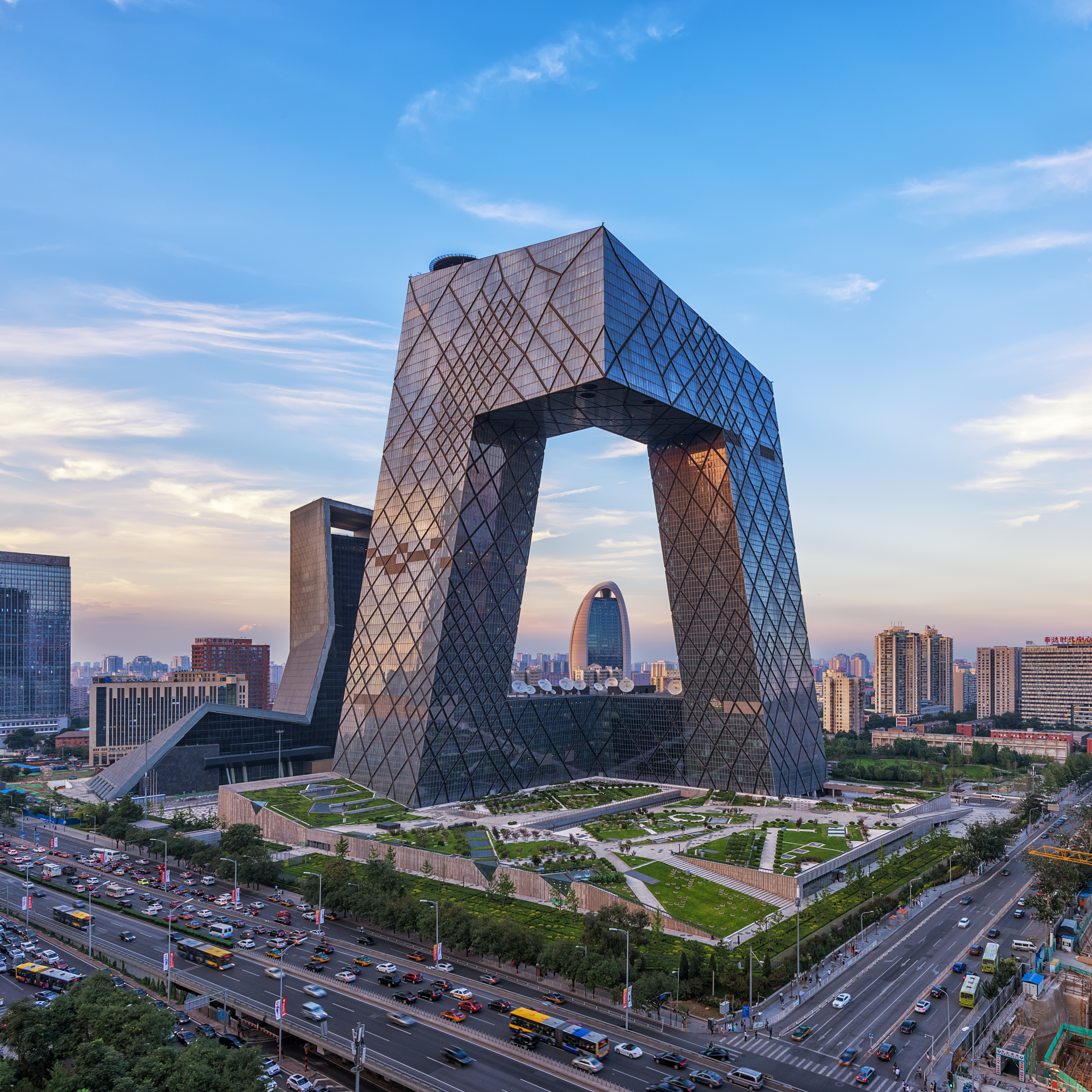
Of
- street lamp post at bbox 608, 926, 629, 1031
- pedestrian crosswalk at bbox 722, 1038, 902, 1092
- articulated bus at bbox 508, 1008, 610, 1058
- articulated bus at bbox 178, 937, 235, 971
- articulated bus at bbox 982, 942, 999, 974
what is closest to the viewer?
pedestrian crosswalk at bbox 722, 1038, 902, 1092

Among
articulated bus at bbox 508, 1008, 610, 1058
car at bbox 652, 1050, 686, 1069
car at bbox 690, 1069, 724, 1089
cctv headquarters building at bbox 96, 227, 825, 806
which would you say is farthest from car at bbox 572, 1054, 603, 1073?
cctv headquarters building at bbox 96, 227, 825, 806

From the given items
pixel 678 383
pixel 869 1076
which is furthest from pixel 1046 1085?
pixel 678 383

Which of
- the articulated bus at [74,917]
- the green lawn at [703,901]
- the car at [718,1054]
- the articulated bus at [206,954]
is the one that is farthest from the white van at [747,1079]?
the articulated bus at [74,917]

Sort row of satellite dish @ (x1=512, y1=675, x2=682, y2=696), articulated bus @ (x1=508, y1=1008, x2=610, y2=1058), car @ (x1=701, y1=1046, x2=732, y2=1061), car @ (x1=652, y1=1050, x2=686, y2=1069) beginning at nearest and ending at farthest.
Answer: car @ (x1=652, y1=1050, x2=686, y2=1069), articulated bus @ (x1=508, y1=1008, x2=610, y2=1058), car @ (x1=701, y1=1046, x2=732, y2=1061), row of satellite dish @ (x1=512, y1=675, x2=682, y2=696)

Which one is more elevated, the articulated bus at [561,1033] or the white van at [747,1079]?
the articulated bus at [561,1033]

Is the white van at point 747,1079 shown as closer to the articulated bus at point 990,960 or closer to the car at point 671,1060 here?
the car at point 671,1060

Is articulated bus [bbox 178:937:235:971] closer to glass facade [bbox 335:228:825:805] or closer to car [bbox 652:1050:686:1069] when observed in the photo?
car [bbox 652:1050:686:1069]

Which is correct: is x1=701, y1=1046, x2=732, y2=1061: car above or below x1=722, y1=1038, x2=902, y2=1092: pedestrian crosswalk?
above
